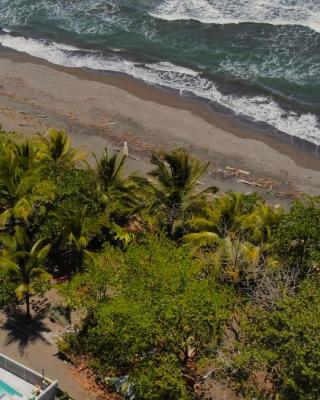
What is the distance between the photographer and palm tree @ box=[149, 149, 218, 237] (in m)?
27.1

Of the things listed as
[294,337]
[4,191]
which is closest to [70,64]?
[4,191]

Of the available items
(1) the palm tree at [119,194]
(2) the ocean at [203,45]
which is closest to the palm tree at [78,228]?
(1) the palm tree at [119,194]

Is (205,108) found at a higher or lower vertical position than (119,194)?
higher

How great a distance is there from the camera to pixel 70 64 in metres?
48.8

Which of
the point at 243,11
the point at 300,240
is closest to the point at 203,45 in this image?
the point at 243,11

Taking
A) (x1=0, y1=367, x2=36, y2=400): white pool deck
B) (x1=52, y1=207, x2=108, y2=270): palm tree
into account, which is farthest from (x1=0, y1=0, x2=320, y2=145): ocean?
(x1=0, y1=367, x2=36, y2=400): white pool deck

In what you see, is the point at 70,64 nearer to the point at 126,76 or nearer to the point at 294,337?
the point at 126,76

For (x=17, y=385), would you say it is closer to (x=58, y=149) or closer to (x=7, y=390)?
(x=7, y=390)

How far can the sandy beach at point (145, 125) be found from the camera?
36000 mm

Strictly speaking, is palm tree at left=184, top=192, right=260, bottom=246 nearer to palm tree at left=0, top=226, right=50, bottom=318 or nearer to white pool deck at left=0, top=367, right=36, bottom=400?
palm tree at left=0, top=226, right=50, bottom=318

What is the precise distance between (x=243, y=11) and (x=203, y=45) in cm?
828

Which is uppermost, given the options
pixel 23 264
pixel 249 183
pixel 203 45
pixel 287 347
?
pixel 203 45

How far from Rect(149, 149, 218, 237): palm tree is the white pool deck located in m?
9.80

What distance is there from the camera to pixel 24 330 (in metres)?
23.2
